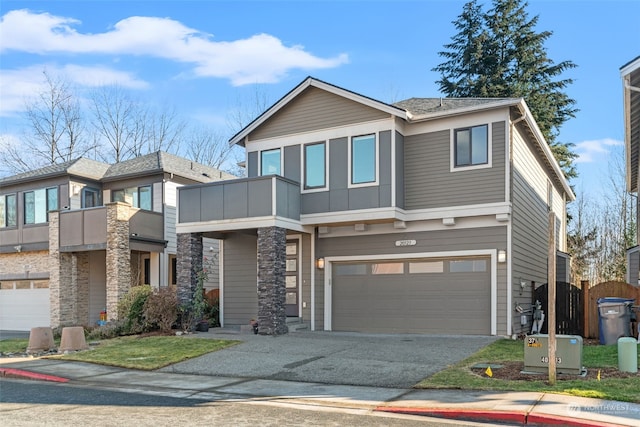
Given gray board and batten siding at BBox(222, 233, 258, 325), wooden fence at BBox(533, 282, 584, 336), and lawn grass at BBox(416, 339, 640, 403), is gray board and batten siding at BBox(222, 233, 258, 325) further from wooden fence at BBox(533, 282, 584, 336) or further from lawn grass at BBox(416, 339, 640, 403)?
wooden fence at BBox(533, 282, 584, 336)

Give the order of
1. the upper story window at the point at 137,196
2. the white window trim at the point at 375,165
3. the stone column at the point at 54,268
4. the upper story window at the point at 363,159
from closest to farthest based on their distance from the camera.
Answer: the white window trim at the point at 375,165
the upper story window at the point at 363,159
the stone column at the point at 54,268
the upper story window at the point at 137,196

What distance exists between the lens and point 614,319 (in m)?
14.3

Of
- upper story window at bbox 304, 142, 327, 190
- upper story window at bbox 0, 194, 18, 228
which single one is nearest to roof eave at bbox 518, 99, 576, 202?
upper story window at bbox 304, 142, 327, 190

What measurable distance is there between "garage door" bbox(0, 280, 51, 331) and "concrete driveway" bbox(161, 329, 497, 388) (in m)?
12.2

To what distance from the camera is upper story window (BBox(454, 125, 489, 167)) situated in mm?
16188

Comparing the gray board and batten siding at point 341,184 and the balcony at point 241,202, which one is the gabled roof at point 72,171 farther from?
the gray board and batten siding at point 341,184

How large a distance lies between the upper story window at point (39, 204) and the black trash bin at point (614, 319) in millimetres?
20331

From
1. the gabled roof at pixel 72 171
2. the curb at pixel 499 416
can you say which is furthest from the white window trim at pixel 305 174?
the gabled roof at pixel 72 171

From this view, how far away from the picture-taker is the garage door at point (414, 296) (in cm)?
1622

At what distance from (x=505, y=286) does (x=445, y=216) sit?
8.11ft

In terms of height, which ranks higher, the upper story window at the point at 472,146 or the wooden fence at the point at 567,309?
the upper story window at the point at 472,146

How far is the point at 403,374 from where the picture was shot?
10867 mm

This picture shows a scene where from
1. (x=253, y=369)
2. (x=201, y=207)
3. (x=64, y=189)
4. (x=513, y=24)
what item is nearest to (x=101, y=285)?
(x=64, y=189)

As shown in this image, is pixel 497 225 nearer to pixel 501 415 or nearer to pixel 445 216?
pixel 445 216
